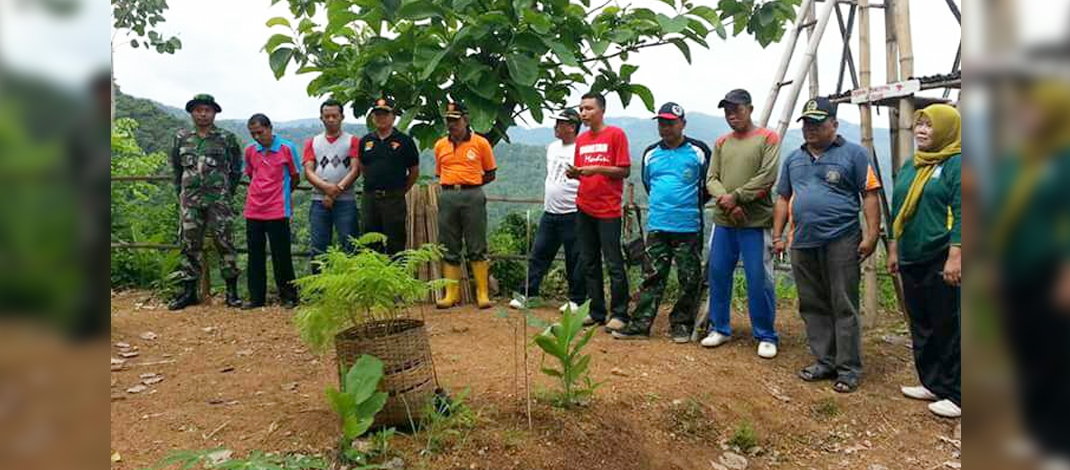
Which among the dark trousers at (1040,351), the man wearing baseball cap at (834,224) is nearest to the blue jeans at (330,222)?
the man wearing baseball cap at (834,224)

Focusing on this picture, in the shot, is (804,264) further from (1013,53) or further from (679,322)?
(1013,53)

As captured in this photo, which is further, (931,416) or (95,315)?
(931,416)

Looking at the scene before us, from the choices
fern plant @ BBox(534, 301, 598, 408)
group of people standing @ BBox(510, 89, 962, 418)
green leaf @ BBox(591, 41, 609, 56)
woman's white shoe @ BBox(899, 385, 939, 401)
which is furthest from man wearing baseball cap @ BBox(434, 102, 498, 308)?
woman's white shoe @ BBox(899, 385, 939, 401)

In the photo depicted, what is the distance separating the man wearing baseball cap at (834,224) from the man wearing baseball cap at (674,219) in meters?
0.66

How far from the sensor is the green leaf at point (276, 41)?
5.27 meters

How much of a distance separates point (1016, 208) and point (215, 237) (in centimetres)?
566

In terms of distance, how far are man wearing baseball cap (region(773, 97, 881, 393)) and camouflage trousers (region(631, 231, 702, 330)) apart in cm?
71

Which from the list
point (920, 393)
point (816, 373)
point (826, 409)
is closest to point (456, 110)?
point (816, 373)

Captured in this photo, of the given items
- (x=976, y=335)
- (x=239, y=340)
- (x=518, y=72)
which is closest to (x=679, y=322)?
(x=518, y=72)

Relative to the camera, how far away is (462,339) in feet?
13.4

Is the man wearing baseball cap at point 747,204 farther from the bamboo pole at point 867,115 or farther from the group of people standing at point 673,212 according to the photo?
the bamboo pole at point 867,115

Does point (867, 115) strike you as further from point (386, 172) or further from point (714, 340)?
point (386, 172)

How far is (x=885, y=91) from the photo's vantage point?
4.00 meters

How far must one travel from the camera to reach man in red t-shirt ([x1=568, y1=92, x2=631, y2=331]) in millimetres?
4297
